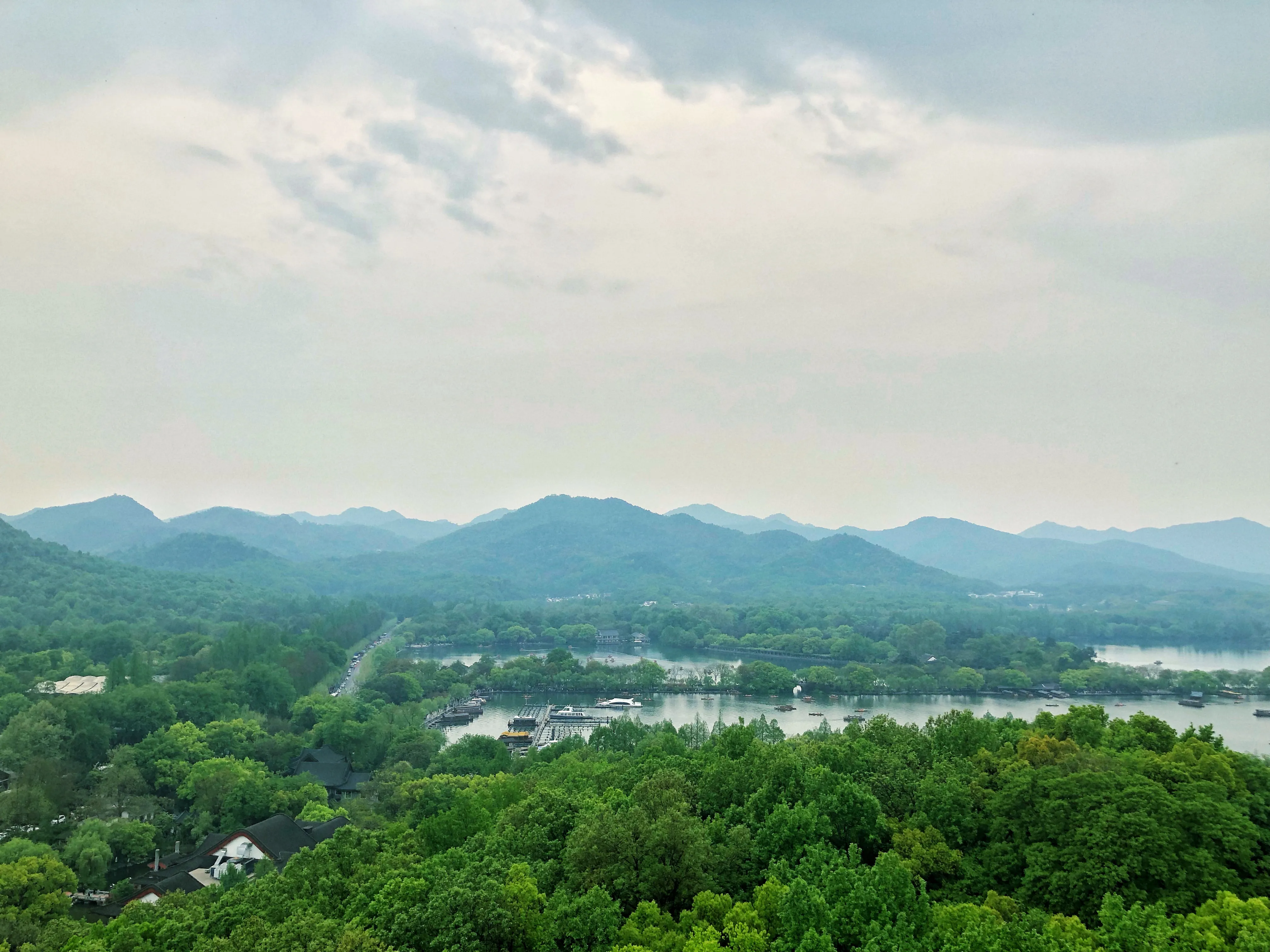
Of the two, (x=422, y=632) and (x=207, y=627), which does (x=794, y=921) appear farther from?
(x=422, y=632)

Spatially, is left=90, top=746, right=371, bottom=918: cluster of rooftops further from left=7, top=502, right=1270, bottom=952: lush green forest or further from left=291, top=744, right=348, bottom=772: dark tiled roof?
left=291, top=744, right=348, bottom=772: dark tiled roof

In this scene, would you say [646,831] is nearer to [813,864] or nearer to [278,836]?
[813,864]

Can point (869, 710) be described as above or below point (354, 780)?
below

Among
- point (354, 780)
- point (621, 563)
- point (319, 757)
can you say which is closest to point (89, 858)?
point (354, 780)

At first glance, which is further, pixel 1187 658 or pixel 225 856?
pixel 1187 658

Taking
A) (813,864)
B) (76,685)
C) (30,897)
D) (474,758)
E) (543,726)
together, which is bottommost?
(543,726)

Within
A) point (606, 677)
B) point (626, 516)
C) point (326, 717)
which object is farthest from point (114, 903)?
point (626, 516)

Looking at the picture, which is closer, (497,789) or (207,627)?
(497,789)

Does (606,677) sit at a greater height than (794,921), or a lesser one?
lesser
